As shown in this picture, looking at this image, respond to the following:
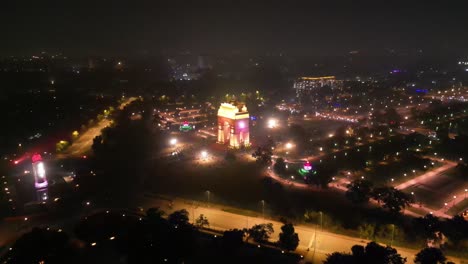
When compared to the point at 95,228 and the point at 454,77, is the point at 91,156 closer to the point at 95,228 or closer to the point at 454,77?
the point at 95,228

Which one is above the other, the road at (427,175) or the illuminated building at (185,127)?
the illuminated building at (185,127)

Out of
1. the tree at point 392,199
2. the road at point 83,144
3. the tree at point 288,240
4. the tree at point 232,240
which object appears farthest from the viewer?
the road at point 83,144

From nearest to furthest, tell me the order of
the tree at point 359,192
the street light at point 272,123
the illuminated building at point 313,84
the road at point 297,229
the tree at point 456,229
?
the tree at point 456,229 → the road at point 297,229 → the tree at point 359,192 → the street light at point 272,123 → the illuminated building at point 313,84

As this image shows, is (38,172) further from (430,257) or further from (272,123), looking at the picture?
(272,123)

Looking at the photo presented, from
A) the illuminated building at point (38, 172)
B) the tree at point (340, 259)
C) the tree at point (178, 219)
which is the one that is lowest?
the tree at point (340, 259)

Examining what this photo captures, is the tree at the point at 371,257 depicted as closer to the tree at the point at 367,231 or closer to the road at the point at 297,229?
the road at the point at 297,229

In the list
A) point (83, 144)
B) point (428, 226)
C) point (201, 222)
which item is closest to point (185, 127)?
point (83, 144)

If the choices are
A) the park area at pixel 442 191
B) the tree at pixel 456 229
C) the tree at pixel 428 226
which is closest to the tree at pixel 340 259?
the tree at pixel 428 226

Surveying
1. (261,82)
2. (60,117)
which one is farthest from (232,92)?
(60,117)
